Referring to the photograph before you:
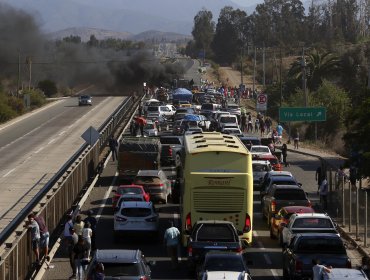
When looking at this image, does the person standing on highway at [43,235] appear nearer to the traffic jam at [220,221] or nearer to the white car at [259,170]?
the traffic jam at [220,221]

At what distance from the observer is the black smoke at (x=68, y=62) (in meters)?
126

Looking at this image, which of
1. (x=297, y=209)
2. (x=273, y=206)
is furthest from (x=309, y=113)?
(x=297, y=209)

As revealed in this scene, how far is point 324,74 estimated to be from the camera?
110875mm

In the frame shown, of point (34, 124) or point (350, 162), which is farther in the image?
point (34, 124)

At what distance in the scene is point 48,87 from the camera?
A: 129375mm

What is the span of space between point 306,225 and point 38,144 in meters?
42.8

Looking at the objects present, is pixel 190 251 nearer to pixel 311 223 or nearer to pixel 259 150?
pixel 311 223

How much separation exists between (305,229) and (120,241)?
591 cm

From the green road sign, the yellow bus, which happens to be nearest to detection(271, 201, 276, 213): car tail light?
the yellow bus

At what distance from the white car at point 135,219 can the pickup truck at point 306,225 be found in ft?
13.4

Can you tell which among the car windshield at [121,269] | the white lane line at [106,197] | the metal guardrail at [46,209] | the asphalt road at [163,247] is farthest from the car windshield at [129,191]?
the car windshield at [121,269]

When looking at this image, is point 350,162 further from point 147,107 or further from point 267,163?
point 147,107

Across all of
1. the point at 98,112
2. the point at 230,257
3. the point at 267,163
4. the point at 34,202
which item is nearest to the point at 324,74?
the point at 98,112

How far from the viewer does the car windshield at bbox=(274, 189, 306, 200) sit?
33281 mm
